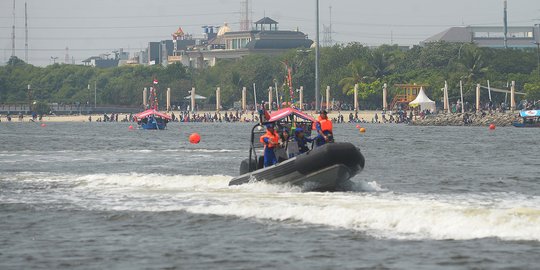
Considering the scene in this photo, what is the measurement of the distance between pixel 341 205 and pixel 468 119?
A: 106902 mm

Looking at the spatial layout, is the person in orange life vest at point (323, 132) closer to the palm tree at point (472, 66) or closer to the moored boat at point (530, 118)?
the moored boat at point (530, 118)

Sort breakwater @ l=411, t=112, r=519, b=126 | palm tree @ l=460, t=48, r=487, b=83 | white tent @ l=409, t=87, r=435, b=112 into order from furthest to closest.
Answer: palm tree @ l=460, t=48, r=487, b=83, white tent @ l=409, t=87, r=435, b=112, breakwater @ l=411, t=112, r=519, b=126

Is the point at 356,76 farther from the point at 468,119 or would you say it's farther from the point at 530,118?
the point at 530,118

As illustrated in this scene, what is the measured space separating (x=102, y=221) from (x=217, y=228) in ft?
10.7

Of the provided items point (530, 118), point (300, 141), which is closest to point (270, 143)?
point (300, 141)

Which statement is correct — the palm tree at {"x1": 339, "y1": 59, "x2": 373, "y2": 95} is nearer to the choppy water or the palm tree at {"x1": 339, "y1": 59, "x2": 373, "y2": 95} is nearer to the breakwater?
the breakwater

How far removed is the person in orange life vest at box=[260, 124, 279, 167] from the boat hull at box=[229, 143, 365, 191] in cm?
94

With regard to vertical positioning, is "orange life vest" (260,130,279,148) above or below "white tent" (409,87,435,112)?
below

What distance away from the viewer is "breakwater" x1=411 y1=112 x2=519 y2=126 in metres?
128

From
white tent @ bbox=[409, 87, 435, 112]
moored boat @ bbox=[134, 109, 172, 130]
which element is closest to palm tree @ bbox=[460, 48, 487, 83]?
white tent @ bbox=[409, 87, 435, 112]

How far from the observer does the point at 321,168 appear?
31.4 meters

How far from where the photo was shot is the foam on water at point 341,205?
24891mm

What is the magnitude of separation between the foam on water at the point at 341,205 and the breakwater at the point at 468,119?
9349 cm

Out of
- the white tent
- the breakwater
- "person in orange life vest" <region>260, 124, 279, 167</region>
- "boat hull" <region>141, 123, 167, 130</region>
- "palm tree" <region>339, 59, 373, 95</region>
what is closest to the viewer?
"person in orange life vest" <region>260, 124, 279, 167</region>
